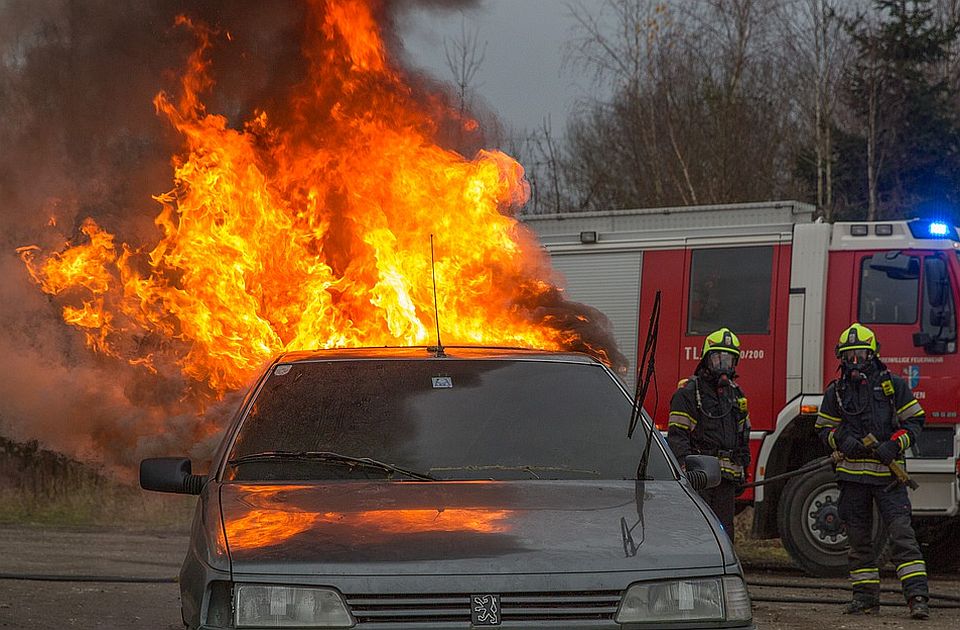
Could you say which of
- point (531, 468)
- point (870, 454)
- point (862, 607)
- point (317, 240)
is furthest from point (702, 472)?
point (317, 240)

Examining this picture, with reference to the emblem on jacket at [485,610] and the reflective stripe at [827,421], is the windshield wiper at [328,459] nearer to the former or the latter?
the emblem on jacket at [485,610]

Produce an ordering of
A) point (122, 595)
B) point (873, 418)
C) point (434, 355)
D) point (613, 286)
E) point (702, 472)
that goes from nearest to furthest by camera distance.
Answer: point (702, 472), point (434, 355), point (873, 418), point (122, 595), point (613, 286)

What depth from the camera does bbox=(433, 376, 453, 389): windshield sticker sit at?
572cm

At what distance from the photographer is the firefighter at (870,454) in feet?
32.1

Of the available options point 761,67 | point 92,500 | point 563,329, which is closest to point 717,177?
point 761,67

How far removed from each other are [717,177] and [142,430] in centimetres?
1733

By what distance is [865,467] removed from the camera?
9.96 metres

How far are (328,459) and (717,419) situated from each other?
4959mm

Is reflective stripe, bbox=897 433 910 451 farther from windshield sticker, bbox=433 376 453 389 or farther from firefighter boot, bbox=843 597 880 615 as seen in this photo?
windshield sticker, bbox=433 376 453 389

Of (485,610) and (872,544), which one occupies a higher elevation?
(485,610)

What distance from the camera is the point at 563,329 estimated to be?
476 inches

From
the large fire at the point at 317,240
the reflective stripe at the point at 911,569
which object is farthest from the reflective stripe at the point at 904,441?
the large fire at the point at 317,240

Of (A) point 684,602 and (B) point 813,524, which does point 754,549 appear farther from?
(A) point 684,602

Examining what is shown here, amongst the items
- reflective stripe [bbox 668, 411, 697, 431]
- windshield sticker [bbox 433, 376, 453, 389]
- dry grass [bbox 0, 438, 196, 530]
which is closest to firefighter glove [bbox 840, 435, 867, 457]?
reflective stripe [bbox 668, 411, 697, 431]
